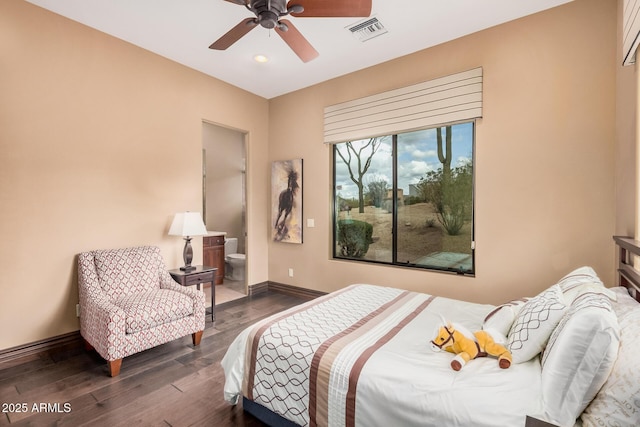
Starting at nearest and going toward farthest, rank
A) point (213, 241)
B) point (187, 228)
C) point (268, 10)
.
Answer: point (268, 10) → point (187, 228) → point (213, 241)

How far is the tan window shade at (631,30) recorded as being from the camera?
5.75 feet

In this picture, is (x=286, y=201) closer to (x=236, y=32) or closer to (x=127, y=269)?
(x=127, y=269)

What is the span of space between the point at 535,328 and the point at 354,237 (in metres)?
2.78

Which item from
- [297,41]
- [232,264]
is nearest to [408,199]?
[297,41]

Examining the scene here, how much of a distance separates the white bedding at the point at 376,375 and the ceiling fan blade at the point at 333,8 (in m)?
2.11

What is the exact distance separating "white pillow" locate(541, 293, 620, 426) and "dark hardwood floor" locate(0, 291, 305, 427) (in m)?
1.59

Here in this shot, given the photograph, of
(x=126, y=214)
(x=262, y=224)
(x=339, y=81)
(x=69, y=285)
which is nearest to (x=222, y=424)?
(x=69, y=285)

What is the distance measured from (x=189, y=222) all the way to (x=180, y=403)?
189 cm

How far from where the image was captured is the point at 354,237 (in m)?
4.16

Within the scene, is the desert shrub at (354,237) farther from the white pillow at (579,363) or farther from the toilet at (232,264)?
the white pillow at (579,363)

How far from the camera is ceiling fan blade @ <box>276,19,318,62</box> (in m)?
2.26

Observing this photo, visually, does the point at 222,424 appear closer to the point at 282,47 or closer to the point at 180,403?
the point at 180,403

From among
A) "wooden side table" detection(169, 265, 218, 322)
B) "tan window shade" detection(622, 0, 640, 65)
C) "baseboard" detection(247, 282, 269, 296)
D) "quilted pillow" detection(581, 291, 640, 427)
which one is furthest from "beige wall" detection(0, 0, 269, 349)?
"tan window shade" detection(622, 0, 640, 65)

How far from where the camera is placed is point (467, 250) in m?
3.24
